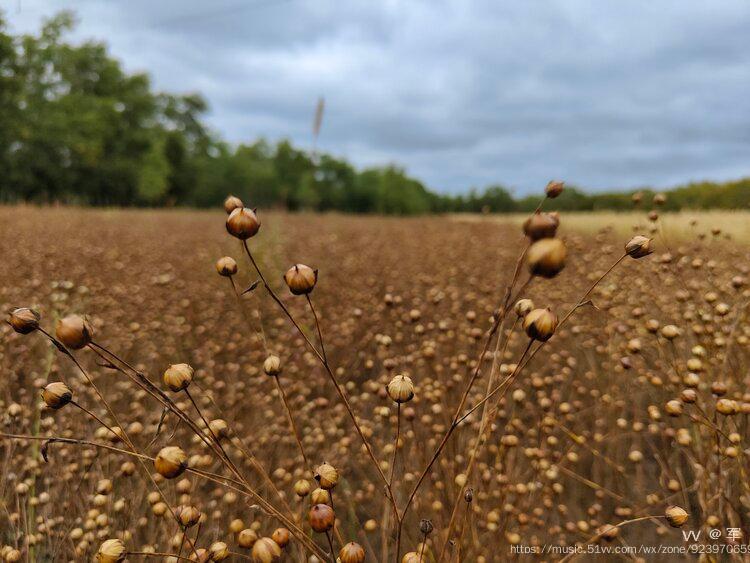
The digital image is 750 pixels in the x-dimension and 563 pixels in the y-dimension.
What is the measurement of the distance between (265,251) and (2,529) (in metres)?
3.17

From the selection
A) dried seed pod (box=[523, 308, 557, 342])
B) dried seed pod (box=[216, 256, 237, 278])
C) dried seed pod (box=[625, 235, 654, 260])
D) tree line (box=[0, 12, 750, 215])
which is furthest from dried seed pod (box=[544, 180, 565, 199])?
tree line (box=[0, 12, 750, 215])

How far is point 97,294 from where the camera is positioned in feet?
10.7

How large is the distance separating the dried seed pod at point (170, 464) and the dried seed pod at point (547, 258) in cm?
62

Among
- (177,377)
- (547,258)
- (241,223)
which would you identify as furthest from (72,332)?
(547,258)

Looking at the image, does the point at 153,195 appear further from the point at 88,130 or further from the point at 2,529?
the point at 2,529

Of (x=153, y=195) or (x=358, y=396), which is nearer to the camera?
(x=358, y=396)

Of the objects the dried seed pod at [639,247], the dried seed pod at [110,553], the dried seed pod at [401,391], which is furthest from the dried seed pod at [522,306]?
the dried seed pod at [110,553]

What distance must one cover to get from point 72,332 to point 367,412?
6.84 feet

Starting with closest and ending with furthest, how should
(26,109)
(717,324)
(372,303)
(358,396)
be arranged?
1. (717,324)
2. (358,396)
3. (372,303)
4. (26,109)

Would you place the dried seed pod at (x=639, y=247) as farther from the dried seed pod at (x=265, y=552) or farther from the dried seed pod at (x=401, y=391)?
the dried seed pod at (x=265, y=552)

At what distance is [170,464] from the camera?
0.78 m

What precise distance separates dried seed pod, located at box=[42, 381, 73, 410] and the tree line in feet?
52.9

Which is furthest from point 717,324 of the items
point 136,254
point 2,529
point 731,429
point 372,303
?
point 136,254

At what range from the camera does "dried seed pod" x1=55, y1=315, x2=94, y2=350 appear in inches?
30.4
